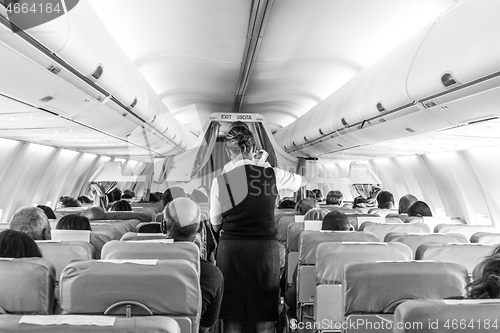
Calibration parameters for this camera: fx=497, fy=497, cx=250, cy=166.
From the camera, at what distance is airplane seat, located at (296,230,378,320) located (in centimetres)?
443

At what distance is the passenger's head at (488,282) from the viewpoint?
217cm

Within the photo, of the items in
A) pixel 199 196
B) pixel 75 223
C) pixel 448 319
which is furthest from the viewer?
pixel 199 196

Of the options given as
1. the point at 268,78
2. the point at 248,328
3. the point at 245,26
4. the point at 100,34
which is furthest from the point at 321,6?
the point at 268,78

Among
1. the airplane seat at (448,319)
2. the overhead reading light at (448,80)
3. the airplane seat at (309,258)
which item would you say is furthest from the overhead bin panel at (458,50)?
the airplane seat at (448,319)

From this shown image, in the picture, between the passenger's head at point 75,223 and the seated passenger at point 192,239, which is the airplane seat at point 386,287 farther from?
the passenger's head at point 75,223

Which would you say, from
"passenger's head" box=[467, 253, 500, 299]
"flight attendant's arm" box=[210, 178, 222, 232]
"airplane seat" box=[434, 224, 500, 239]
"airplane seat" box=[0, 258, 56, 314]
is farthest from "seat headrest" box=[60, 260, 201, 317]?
"airplane seat" box=[434, 224, 500, 239]

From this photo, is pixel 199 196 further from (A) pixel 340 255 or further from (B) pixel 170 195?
(A) pixel 340 255

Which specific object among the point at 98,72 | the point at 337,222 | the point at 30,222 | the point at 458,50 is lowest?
the point at 337,222

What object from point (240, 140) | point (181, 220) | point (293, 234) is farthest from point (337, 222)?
point (181, 220)

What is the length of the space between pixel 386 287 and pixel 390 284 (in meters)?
0.03

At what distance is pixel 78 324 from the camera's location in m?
1.57

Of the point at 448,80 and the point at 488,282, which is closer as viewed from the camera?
the point at 488,282

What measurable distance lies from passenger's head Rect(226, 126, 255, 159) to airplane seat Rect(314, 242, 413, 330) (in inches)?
45.9

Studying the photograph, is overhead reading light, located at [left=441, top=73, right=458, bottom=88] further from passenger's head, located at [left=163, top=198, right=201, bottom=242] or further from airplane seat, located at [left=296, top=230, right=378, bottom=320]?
passenger's head, located at [left=163, top=198, right=201, bottom=242]
